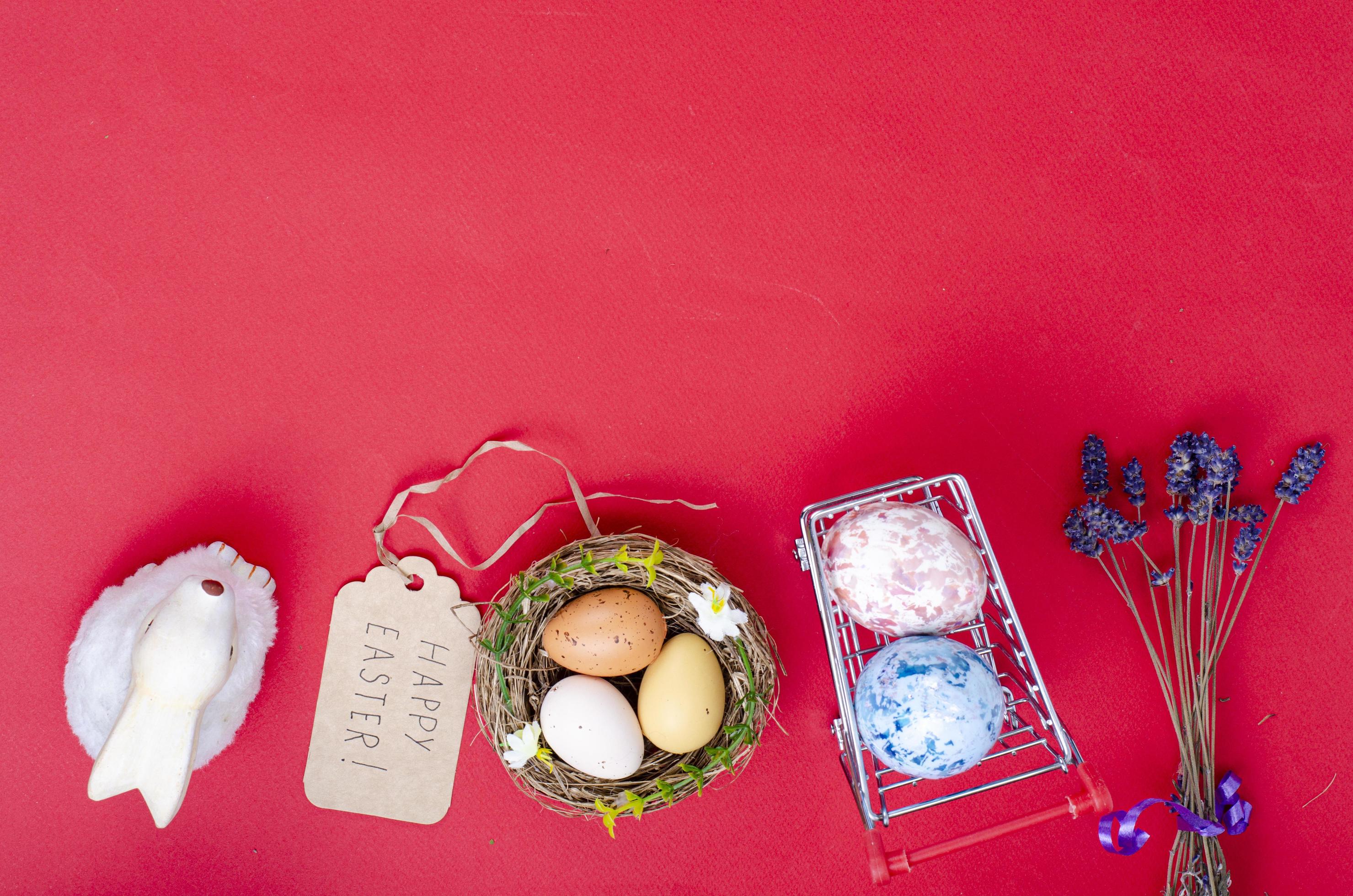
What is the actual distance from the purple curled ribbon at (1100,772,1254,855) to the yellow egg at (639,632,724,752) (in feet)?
1.56

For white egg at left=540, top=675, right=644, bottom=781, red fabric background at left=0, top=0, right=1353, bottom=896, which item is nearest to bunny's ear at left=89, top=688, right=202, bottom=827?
red fabric background at left=0, top=0, right=1353, bottom=896

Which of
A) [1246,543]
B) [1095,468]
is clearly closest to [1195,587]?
[1246,543]

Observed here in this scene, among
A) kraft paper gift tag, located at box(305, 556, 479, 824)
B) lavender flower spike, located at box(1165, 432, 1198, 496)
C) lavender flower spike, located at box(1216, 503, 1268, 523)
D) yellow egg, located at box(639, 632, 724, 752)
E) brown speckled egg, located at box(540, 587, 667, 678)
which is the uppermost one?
lavender flower spike, located at box(1165, 432, 1198, 496)

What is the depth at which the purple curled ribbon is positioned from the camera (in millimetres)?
932

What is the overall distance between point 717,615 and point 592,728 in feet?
0.63

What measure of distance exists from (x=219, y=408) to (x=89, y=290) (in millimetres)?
244

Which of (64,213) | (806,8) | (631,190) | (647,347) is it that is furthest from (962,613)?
(64,213)

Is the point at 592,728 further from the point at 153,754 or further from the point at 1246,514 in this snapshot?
the point at 1246,514

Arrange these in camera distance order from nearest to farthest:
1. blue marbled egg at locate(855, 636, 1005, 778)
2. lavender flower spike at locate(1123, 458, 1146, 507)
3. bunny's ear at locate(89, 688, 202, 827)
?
blue marbled egg at locate(855, 636, 1005, 778) < bunny's ear at locate(89, 688, 202, 827) < lavender flower spike at locate(1123, 458, 1146, 507)

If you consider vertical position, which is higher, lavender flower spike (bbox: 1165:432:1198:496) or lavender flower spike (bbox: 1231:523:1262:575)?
lavender flower spike (bbox: 1165:432:1198:496)

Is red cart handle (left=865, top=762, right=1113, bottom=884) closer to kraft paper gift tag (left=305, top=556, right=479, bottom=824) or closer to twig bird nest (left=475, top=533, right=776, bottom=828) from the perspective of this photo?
twig bird nest (left=475, top=533, right=776, bottom=828)

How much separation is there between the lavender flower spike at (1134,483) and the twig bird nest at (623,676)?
499 mm

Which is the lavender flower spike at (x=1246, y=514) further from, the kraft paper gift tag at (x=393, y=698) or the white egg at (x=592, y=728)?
the kraft paper gift tag at (x=393, y=698)

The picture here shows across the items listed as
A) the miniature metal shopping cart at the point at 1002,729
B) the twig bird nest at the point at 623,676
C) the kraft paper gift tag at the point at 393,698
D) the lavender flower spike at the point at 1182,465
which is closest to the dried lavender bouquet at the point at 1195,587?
the lavender flower spike at the point at 1182,465
